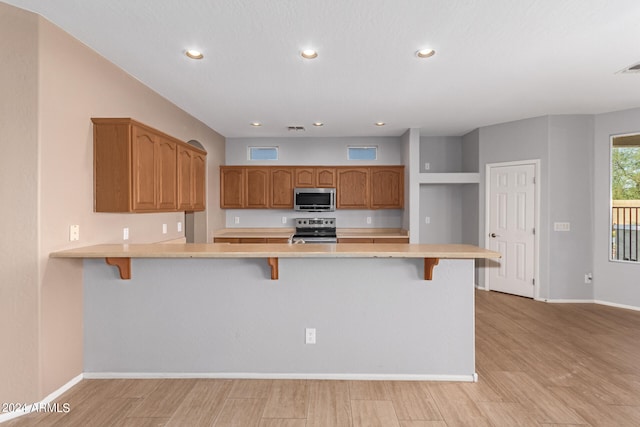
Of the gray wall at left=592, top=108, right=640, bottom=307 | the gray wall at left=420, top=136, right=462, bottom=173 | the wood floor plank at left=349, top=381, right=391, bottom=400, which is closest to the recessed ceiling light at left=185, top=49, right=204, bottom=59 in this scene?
the wood floor plank at left=349, top=381, right=391, bottom=400

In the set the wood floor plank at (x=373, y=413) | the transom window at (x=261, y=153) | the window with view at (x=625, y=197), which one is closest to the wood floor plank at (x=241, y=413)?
the wood floor plank at (x=373, y=413)

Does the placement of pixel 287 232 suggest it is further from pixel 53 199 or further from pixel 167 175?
pixel 53 199

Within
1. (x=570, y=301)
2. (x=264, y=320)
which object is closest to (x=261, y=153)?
(x=264, y=320)

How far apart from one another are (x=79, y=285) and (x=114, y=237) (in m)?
0.51

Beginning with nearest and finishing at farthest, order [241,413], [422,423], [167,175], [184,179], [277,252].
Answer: [422,423] → [241,413] → [277,252] → [167,175] → [184,179]

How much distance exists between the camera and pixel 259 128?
5.23 meters

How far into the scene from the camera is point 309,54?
8.79 ft

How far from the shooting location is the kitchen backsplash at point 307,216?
19.8ft

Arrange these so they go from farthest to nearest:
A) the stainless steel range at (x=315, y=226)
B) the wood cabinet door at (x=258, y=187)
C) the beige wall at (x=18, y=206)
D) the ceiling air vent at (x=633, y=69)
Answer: the stainless steel range at (x=315, y=226)
the wood cabinet door at (x=258, y=187)
the ceiling air vent at (x=633, y=69)
the beige wall at (x=18, y=206)

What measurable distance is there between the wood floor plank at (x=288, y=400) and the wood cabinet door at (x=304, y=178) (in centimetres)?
367

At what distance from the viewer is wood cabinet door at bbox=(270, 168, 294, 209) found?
5723 millimetres

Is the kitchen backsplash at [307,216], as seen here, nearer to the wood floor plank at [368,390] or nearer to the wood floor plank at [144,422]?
the wood floor plank at [368,390]

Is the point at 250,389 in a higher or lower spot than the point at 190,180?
lower

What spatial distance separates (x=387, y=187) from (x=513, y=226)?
204 cm
